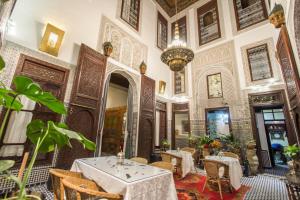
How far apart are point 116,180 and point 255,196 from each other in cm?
323

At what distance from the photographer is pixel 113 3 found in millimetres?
5652

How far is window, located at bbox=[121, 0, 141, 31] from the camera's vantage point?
20.1ft

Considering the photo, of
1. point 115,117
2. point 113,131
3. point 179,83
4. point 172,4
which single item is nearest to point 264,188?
point 179,83

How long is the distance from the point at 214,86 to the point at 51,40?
6.22 meters

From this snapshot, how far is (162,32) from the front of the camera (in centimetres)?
833

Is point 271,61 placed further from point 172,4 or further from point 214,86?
point 172,4

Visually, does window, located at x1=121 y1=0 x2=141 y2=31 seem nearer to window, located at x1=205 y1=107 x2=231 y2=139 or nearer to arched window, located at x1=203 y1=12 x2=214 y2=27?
arched window, located at x1=203 y1=12 x2=214 y2=27

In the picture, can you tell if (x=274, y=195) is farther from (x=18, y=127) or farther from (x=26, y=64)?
(x=26, y=64)

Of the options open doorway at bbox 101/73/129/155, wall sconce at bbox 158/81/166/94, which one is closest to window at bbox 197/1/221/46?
wall sconce at bbox 158/81/166/94

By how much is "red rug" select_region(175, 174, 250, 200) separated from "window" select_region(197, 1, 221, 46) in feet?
21.2

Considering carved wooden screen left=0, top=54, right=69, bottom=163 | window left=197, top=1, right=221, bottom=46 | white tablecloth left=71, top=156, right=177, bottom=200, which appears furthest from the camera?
window left=197, top=1, right=221, bottom=46

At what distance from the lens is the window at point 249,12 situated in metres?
6.15

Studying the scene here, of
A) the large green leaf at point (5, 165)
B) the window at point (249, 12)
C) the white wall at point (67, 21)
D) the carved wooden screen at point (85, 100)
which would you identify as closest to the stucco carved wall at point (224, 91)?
the window at point (249, 12)

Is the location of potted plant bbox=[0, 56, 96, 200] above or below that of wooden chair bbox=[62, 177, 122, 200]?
above
